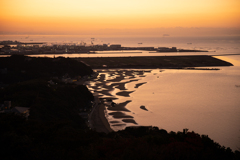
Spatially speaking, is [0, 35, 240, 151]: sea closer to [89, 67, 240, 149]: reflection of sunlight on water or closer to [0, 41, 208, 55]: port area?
[89, 67, 240, 149]: reflection of sunlight on water

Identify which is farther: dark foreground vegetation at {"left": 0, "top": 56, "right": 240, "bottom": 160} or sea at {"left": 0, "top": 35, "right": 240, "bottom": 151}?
sea at {"left": 0, "top": 35, "right": 240, "bottom": 151}

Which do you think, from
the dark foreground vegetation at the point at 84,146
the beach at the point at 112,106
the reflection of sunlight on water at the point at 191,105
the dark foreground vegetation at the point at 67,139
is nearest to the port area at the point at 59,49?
the beach at the point at 112,106

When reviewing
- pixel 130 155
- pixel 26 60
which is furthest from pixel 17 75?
pixel 130 155

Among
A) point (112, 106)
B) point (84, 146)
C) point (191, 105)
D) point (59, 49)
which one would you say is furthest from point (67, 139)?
point (59, 49)

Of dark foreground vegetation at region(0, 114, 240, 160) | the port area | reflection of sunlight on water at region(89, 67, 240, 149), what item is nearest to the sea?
reflection of sunlight on water at region(89, 67, 240, 149)

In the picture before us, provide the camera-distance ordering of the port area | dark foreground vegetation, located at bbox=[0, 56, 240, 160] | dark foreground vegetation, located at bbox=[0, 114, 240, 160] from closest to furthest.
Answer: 1. dark foreground vegetation, located at bbox=[0, 114, 240, 160]
2. dark foreground vegetation, located at bbox=[0, 56, 240, 160]
3. the port area

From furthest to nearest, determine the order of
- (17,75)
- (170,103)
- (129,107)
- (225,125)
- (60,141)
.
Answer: (17,75) → (170,103) → (129,107) → (225,125) → (60,141)

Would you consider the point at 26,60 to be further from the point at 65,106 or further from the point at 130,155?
the point at 130,155

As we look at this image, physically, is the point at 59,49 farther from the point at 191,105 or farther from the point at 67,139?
the point at 67,139
